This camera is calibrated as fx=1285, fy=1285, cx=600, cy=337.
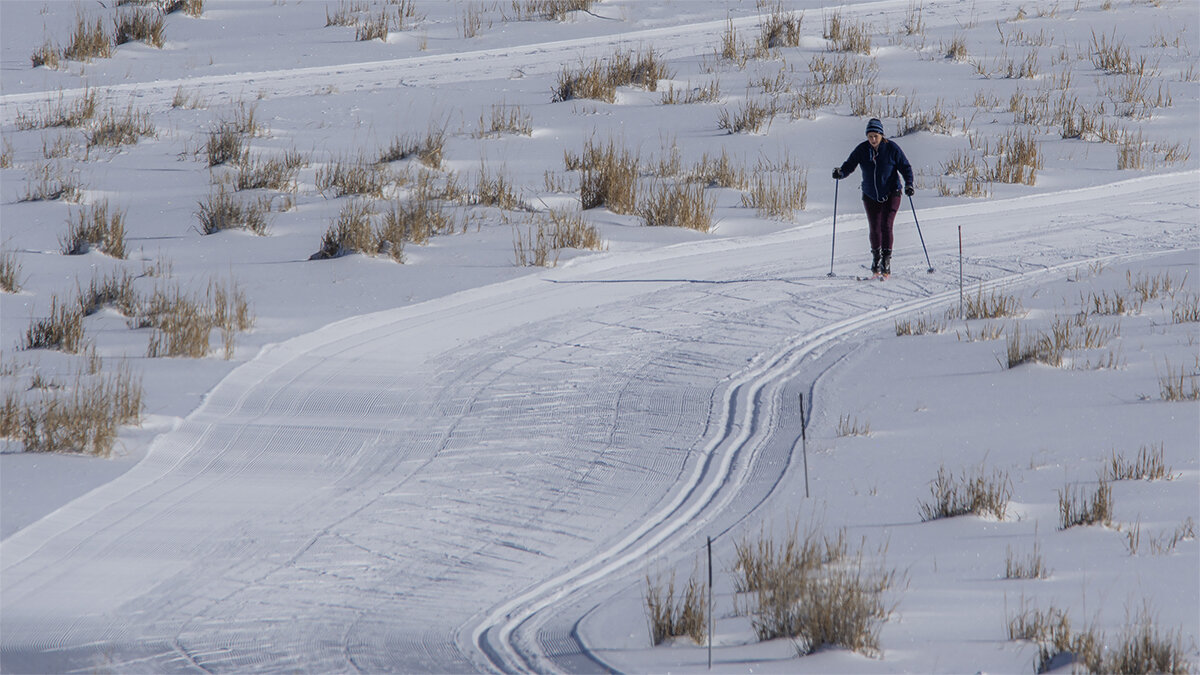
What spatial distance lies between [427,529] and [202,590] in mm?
1078

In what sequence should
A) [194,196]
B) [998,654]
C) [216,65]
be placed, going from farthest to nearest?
[216,65], [194,196], [998,654]

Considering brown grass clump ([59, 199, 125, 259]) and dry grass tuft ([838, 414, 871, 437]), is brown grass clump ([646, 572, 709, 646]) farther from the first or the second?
brown grass clump ([59, 199, 125, 259])

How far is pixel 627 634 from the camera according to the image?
4.85m

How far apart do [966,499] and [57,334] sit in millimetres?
6072

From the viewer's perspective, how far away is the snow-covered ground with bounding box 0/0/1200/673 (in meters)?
4.99

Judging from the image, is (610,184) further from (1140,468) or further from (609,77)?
(1140,468)

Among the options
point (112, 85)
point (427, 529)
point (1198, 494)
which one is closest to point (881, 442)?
point (1198, 494)

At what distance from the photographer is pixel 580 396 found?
792 centimetres

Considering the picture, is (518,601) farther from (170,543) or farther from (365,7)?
(365,7)

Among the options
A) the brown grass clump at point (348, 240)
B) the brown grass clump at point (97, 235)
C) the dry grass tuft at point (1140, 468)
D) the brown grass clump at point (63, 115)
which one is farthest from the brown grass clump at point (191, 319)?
the brown grass clump at point (63, 115)

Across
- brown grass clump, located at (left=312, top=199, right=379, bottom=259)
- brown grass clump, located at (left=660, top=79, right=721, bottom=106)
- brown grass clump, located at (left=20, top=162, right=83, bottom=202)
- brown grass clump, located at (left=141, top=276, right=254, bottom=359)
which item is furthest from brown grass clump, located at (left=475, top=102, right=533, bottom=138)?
brown grass clump, located at (left=141, top=276, right=254, bottom=359)

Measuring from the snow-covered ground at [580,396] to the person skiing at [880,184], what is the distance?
32 centimetres

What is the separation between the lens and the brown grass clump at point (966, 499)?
584 centimetres

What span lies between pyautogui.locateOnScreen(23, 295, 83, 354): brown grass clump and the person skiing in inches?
250
